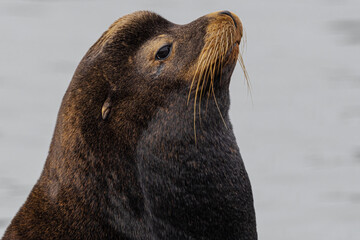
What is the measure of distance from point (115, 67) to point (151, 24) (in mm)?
541

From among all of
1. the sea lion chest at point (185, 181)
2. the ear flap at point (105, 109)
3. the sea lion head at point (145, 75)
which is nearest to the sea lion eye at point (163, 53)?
the sea lion head at point (145, 75)

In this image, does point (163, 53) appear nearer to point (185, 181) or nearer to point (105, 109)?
point (105, 109)

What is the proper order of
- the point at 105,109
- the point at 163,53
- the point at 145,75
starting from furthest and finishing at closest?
the point at 163,53 < the point at 145,75 < the point at 105,109

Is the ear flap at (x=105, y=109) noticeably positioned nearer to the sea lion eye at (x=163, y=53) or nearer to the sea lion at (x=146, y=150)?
the sea lion at (x=146, y=150)

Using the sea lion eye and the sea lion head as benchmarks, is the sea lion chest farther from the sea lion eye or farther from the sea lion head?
the sea lion eye

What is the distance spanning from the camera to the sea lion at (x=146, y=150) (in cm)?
691

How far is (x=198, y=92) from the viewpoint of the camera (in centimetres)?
705

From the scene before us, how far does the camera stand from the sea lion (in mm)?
6910

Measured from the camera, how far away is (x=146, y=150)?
700 centimetres

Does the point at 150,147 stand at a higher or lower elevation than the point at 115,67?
lower

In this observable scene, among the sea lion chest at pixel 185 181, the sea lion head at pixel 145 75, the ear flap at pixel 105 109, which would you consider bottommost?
the sea lion chest at pixel 185 181

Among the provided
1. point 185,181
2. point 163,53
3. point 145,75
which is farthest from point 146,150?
point 163,53

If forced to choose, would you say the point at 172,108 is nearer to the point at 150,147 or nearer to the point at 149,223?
the point at 150,147

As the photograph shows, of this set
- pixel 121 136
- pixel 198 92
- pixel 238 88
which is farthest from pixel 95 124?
pixel 238 88
